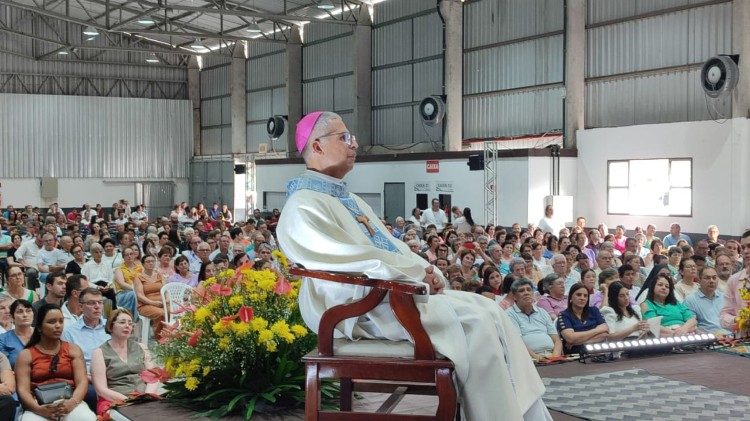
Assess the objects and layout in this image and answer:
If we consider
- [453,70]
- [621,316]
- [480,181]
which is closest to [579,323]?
[621,316]

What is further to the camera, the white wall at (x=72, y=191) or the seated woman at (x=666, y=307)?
the white wall at (x=72, y=191)

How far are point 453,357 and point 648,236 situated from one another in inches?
437

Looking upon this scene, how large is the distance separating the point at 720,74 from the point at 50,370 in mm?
11951

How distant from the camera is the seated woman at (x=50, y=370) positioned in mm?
4859

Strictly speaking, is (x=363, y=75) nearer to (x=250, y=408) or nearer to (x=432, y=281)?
(x=250, y=408)

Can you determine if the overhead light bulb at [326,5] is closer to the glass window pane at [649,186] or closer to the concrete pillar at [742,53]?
the glass window pane at [649,186]

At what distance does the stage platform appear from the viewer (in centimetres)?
417

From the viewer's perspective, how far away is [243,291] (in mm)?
4344

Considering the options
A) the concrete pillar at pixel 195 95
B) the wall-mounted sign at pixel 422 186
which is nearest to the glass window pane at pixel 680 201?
the wall-mounted sign at pixel 422 186

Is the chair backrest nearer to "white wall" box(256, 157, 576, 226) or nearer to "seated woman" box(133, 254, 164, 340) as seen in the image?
"seated woman" box(133, 254, 164, 340)

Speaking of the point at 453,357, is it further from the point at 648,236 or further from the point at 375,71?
the point at 375,71

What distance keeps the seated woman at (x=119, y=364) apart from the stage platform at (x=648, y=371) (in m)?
0.88

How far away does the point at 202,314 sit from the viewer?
4258 millimetres

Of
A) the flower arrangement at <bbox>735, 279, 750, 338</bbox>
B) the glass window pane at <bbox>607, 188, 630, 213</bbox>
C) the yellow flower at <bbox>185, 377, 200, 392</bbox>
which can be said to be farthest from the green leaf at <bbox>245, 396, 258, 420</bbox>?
the glass window pane at <bbox>607, 188, 630, 213</bbox>
